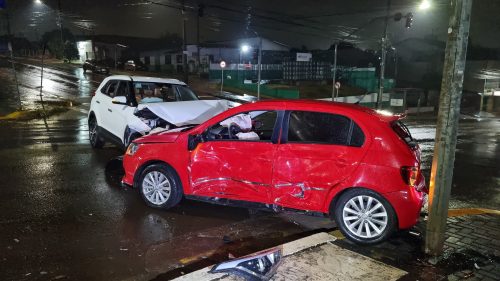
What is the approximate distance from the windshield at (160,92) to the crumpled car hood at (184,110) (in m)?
0.59

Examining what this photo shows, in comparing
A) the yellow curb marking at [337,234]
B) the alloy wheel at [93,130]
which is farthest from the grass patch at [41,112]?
the yellow curb marking at [337,234]

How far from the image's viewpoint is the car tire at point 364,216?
490 cm

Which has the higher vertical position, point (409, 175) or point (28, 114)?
point (409, 175)

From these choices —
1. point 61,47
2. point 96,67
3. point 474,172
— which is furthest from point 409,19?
point 61,47

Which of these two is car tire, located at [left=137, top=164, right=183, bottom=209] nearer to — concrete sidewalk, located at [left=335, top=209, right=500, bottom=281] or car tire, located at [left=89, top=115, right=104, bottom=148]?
→ concrete sidewalk, located at [left=335, top=209, right=500, bottom=281]

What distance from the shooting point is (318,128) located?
17.3 ft

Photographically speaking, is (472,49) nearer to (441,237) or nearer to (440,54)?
(440,54)

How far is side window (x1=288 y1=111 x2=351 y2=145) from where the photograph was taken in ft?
16.9

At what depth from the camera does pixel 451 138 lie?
174 inches

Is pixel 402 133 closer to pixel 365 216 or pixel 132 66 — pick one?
pixel 365 216

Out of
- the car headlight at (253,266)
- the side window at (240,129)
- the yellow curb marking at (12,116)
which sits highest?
Answer: the side window at (240,129)

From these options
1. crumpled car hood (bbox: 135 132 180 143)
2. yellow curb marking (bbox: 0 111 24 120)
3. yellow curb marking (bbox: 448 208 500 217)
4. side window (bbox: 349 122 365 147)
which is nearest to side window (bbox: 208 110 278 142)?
crumpled car hood (bbox: 135 132 180 143)

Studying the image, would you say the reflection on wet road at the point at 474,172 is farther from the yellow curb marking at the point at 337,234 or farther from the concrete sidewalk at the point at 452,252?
the yellow curb marking at the point at 337,234

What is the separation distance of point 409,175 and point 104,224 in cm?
400
